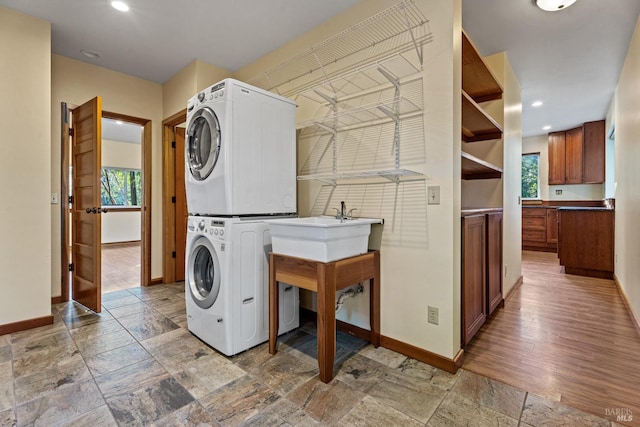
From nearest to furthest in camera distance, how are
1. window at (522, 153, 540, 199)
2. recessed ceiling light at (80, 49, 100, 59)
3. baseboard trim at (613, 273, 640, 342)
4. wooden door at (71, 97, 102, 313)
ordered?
baseboard trim at (613, 273, 640, 342) < wooden door at (71, 97, 102, 313) < recessed ceiling light at (80, 49, 100, 59) < window at (522, 153, 540, 199)

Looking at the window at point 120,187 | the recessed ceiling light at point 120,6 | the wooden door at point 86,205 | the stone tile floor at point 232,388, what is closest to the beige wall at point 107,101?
the wooden door at point 86,205

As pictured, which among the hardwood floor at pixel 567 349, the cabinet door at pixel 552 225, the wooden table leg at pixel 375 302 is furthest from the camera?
the cabinet door at pixel 552 225

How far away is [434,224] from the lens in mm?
1895

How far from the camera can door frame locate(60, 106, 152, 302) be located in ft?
10.0

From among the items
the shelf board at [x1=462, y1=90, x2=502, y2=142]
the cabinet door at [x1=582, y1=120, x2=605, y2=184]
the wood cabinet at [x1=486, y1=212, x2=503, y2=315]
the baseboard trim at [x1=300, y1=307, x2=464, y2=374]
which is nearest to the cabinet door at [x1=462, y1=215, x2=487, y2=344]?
the wood cabinet at [x1=486, y1=212, x2=503, y2=315]

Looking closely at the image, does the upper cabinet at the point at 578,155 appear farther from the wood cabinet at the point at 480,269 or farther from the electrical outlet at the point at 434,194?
the electrical outlet at the point at 434,194

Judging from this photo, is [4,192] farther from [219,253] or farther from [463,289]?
[463,289]

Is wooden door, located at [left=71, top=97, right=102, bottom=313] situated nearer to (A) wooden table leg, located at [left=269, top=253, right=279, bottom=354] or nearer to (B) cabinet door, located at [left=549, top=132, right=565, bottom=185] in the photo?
(A) wooden table leg, located at [left=269, top=253, right=279, bottom=354]

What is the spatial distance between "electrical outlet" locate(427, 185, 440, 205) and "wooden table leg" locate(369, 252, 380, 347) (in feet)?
1.71

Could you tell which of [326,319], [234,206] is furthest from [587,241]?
[234,206]

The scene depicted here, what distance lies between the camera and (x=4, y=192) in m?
2.38

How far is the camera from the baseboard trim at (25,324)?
7.71ft

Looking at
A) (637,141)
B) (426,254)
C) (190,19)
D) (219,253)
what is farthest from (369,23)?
(637,141)

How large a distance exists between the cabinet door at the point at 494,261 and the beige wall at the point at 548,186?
4888mm
